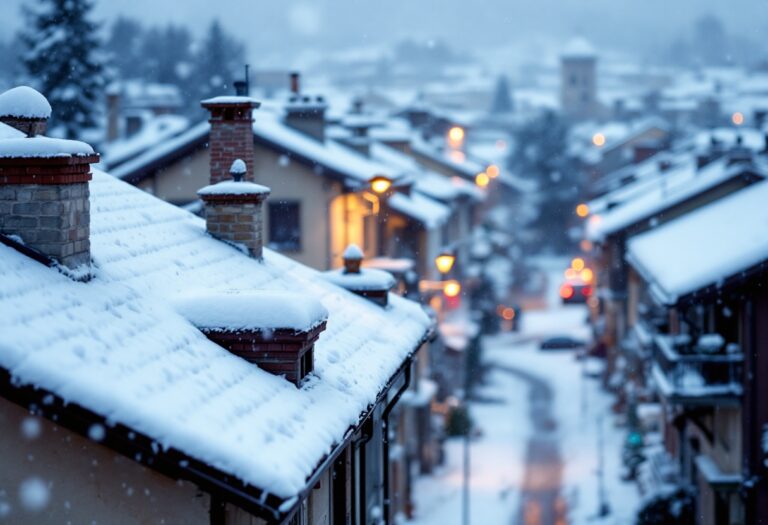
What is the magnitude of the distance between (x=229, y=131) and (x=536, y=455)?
22.6 metres

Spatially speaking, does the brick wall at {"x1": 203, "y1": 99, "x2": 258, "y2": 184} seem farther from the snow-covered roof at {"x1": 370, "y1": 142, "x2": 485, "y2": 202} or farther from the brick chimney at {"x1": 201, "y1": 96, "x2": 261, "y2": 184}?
the snow-covered roof at {"x1": 370, "y1": 142, "x2": 485, "y2": 202}

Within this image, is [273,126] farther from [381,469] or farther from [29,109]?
[29,109]

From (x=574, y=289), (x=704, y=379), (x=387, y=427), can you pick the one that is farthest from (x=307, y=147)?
(x=574, y=289)

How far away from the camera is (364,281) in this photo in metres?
14.6

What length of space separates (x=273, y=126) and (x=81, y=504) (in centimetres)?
2041

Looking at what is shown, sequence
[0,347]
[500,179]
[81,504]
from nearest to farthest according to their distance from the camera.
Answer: [0,347]
[81,504]
[500,179]

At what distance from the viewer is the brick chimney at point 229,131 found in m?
14.9

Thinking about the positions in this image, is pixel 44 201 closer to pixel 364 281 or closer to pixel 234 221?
pixel 234 221

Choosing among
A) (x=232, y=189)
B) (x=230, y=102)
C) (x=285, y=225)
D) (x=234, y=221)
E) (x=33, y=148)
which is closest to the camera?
(x=33, y=148)

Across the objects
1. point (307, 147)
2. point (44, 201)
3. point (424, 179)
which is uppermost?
point (307, 147)

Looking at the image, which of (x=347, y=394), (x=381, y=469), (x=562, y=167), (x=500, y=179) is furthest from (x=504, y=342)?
(x=347, y=394)

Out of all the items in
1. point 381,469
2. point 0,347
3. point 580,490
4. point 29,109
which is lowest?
point 580,490

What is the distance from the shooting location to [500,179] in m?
81.4

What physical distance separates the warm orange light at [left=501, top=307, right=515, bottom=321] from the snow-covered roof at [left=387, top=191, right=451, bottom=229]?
2419cm
